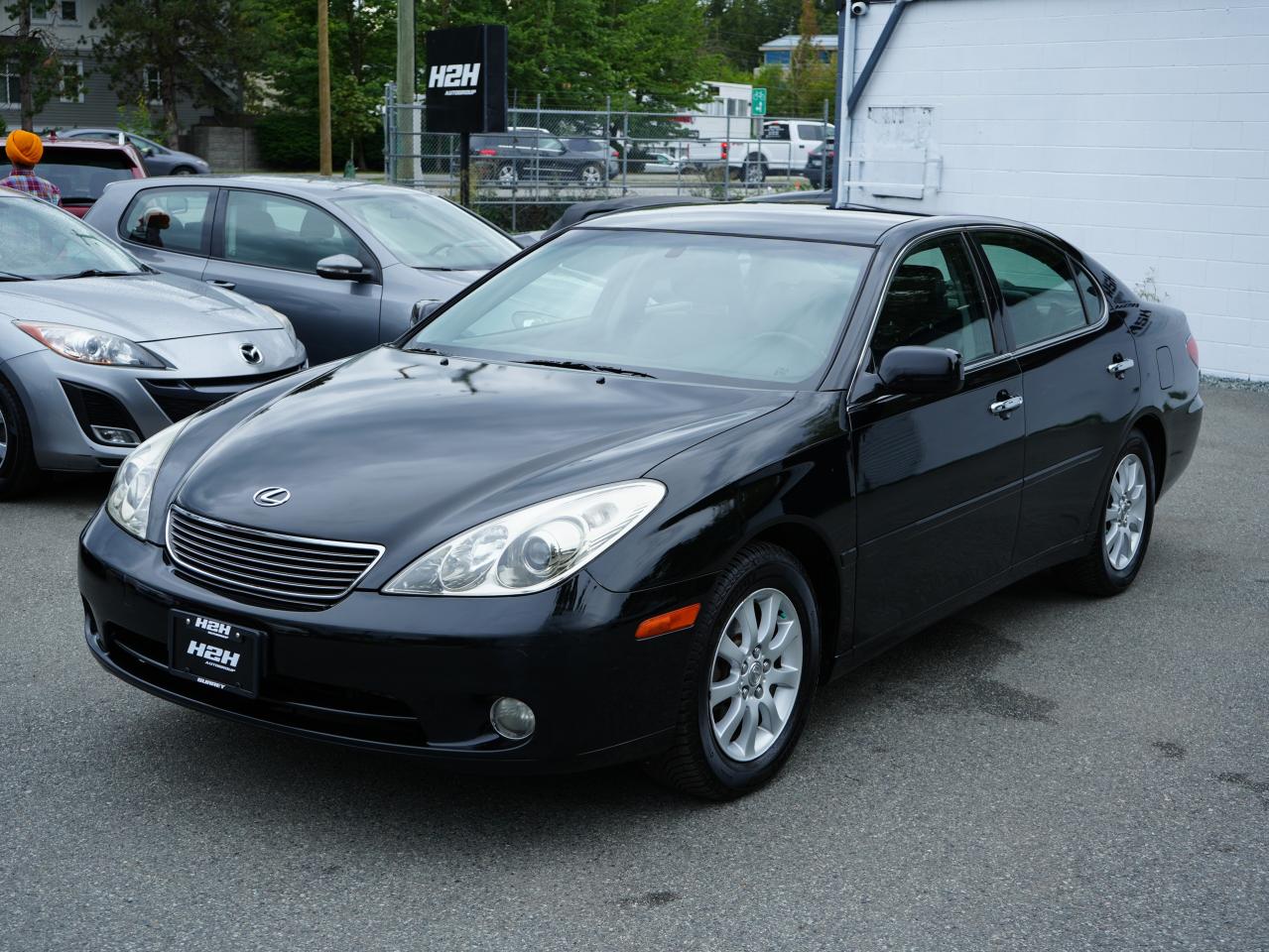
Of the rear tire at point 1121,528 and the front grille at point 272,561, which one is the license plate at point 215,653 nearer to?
the front grille at point 272,561

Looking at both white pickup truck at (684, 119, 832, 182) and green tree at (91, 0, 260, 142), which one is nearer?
white pickup truck at (684, 119, 832, 182)

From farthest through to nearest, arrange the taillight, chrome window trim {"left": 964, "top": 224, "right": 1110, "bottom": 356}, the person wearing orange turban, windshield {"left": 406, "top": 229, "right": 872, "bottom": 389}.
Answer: the person wearing orange turban → the taillight → chrome window trim {"left": 964, "top": 224, "right": 1110, "bottom": 356} → windshield {"left": 406, "top": 229, "right": 872, "bottom": 389}

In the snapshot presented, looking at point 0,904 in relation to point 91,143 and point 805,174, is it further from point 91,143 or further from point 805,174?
point 805,174

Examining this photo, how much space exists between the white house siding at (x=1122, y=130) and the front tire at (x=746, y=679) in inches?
373

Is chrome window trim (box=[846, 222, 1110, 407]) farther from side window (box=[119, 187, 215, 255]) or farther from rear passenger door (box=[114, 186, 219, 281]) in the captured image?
side window (box=[119, 187, 215, 255])

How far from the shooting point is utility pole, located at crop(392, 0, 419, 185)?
20328 mm

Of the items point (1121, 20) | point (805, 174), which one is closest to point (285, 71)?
point (805, 174)

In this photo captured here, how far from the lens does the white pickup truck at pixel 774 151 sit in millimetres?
29797

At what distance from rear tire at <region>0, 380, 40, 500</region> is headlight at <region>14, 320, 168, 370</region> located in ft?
0.96

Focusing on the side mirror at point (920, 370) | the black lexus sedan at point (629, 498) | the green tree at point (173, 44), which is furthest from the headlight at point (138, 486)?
the green tree at point (173, 44)

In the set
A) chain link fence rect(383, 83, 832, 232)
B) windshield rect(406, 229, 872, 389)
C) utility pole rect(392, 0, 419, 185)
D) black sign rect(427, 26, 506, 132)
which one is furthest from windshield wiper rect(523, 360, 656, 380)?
chain link fence rect(383, 83, 832, 232)

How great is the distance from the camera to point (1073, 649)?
5.26m

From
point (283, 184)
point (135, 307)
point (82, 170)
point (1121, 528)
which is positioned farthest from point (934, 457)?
point (82, 170)

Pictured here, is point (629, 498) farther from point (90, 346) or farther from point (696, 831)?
point (90, 346)
